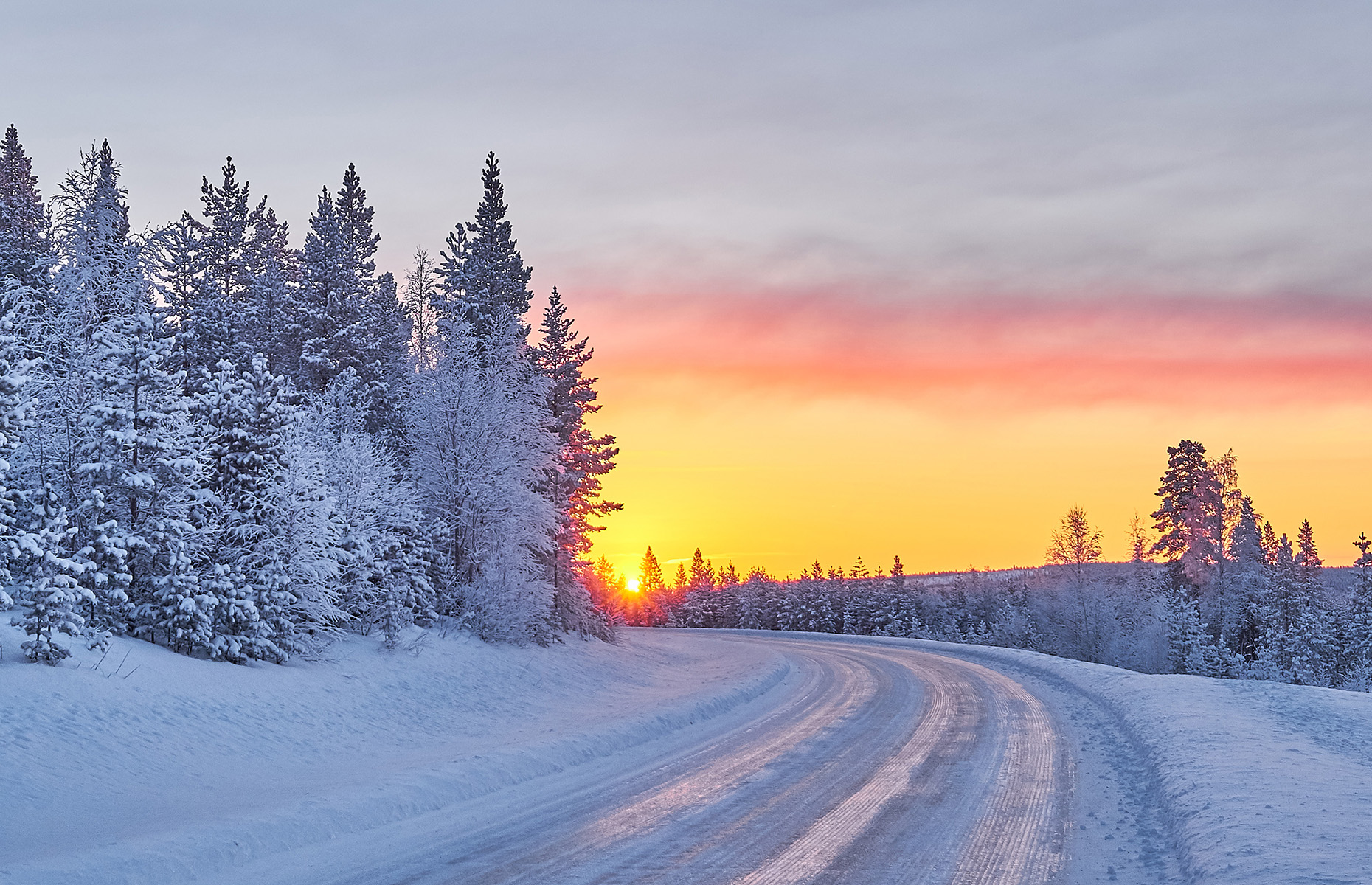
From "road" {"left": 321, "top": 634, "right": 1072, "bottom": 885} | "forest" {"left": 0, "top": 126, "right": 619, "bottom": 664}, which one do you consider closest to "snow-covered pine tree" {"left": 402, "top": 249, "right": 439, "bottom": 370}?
"forest" {"left": 0, "top": 126, "right": 619, "bottom": 664}

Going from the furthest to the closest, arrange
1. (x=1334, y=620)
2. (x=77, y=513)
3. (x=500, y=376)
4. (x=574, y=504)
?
(x=1334, y=620), (x=574, y=504), (x=500, y=376), (x=77, y=513)

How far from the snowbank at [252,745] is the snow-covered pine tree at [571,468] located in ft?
40.6

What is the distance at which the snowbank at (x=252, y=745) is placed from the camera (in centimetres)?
912

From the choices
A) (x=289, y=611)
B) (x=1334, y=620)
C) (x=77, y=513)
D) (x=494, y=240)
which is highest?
(x=494, y=240)

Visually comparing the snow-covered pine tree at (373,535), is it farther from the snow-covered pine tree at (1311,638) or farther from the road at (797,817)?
the snow-covered pine tree at (1311,638)

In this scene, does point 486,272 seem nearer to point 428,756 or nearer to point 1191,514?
point 428,756

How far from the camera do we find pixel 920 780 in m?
12.0

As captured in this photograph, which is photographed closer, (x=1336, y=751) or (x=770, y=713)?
(x=1336, y=751)

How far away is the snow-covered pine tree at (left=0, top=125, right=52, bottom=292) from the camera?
114 feet

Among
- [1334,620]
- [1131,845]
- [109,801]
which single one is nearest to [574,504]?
[109,801]

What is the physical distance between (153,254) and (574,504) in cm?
2076

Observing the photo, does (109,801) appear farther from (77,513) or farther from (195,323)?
(195,323)

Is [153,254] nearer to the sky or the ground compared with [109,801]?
nearer to the sky

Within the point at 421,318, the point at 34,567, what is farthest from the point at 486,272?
the point at 34,567
